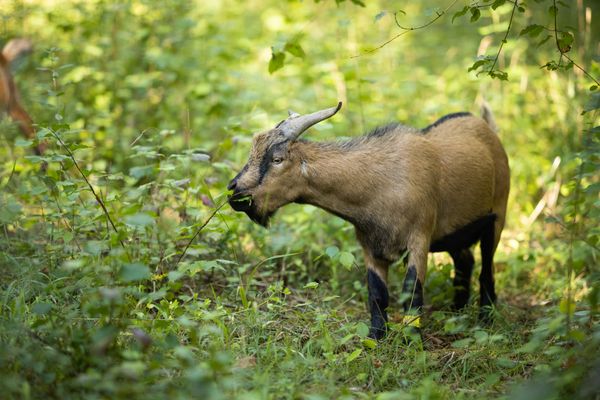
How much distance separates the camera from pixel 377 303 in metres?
5.22

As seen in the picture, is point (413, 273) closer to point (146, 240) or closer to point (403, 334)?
point (403, 334)

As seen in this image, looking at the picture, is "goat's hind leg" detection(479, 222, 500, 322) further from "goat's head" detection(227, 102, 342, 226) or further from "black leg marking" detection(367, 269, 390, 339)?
"goat's head" detection(227, 102, 342, 226)

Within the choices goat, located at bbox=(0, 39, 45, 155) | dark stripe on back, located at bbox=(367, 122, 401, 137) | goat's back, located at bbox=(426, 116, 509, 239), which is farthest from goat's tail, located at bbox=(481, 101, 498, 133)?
goat, located at bbox=(0, 39, 45, 155)

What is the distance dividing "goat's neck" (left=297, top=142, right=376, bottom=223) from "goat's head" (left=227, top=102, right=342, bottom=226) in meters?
0.08

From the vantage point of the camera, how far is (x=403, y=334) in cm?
461

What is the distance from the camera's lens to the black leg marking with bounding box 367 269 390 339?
16.8 ft

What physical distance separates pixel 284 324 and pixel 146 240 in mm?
1338

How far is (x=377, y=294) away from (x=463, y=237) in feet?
3.39

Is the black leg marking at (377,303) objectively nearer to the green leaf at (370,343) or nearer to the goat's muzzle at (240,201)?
the green leaf at (370,343)

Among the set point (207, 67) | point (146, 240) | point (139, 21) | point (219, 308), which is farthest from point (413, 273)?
point (139, 21)

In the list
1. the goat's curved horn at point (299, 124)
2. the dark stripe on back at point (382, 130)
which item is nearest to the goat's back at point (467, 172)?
the dark stripe on back at point (382, 130)

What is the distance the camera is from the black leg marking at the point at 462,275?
6.16m

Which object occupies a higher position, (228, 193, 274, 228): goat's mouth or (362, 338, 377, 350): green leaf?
(228, 193, 274, 228): goat's mouth

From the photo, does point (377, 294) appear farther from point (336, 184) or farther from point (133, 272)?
point (133, 272)
